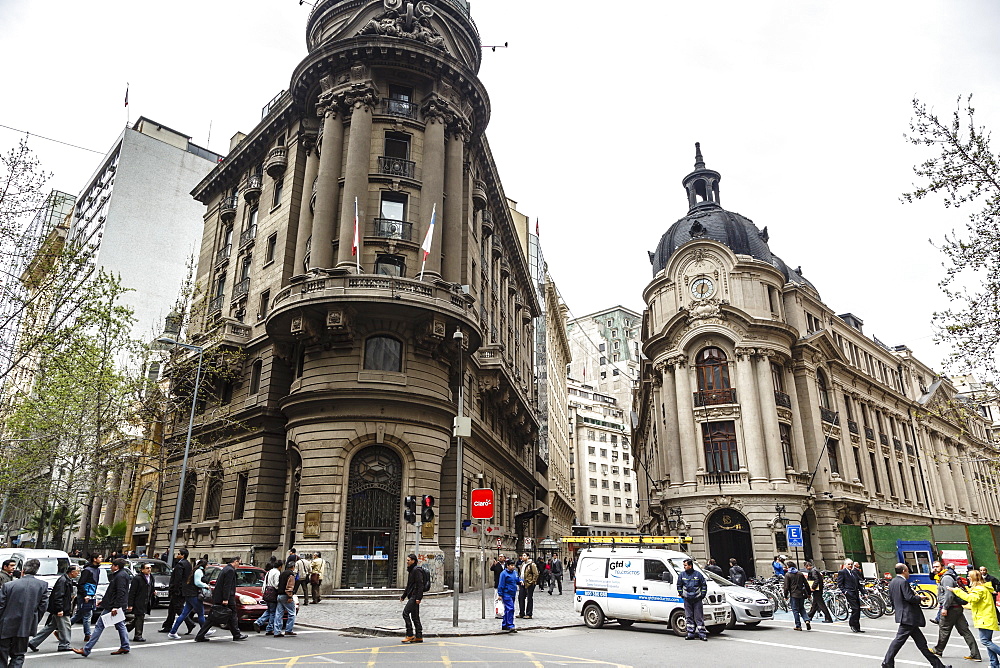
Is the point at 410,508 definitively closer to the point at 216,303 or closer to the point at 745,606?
the point at 745,606

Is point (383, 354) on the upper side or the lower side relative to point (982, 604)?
upper

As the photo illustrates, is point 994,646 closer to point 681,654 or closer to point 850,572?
point 681,654

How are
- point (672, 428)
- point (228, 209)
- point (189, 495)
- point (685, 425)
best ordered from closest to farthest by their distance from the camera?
point (189, 495) < point (228, 209) < point (685, 425) < point (672, 428)

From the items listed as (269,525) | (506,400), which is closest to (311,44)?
(506,400)

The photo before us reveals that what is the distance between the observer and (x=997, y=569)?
30219 millimetres

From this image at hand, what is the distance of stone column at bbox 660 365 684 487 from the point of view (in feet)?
148

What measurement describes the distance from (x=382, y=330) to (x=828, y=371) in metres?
38.4

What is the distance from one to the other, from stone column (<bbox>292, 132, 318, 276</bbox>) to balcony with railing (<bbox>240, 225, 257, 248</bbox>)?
471 centimetres

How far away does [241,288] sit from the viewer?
36.9m

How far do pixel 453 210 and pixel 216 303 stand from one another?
692 inches

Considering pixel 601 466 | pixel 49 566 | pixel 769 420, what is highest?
pixel 601 466

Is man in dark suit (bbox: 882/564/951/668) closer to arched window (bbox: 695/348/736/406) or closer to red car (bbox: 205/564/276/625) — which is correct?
red car (bbox: 205/564/276/625)

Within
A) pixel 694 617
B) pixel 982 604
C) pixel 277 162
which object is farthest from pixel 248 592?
pixel 277 162

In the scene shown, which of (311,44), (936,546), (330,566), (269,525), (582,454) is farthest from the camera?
(582,454)
